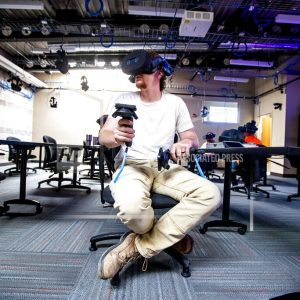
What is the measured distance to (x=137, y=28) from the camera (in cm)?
493

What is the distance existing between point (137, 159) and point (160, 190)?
0.69ft

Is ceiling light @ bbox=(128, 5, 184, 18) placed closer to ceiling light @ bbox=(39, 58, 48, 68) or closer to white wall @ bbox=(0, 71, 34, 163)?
ceiling light @ bbox=(39, 58, 48, 68)

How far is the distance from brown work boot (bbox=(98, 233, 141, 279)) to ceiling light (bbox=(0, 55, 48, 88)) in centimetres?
628

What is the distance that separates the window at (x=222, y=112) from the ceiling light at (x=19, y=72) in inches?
221

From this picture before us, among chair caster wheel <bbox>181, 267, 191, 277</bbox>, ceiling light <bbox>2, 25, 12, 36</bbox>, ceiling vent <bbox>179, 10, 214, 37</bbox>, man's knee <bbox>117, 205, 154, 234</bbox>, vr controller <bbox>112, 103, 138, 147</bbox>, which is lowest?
chair caster wheel <bbox>181, 267, 191, 277</bbox>

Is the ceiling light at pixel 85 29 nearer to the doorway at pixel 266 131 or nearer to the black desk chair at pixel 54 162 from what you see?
the black desk chair at pixel 54 162

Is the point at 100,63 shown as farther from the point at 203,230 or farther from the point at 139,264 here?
the point at 139,264

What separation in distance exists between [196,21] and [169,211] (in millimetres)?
3587

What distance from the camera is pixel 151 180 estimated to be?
129 centimetres

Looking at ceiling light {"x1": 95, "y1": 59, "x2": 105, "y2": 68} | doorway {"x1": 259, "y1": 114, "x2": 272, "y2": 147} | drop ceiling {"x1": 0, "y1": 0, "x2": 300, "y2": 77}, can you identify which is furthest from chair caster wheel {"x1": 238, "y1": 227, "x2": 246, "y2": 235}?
doorway {"x1": 259, "y1": 114, "x2": 272, "y2": 147}

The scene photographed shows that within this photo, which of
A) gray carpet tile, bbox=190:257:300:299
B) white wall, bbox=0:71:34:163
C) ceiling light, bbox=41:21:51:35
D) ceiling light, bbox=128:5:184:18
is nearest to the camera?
gray carpet tile, bbox=190:257:300:299

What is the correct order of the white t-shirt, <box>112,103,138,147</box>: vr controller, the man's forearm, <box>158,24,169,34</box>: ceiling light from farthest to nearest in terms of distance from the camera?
<box>158,24,169,34</box>: ceiling light → the white t-shirt → the man's forearm → <box>112,103,138,147</box>: vr controller

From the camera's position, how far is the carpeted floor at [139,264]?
3.67 ft

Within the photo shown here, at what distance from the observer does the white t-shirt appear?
136 centimetres
